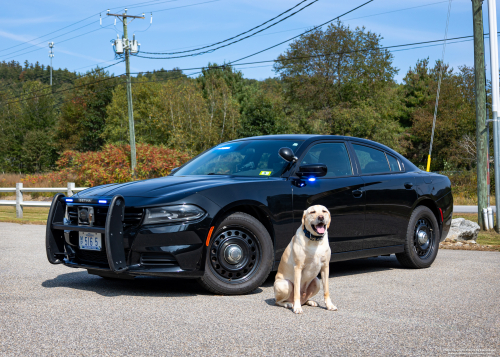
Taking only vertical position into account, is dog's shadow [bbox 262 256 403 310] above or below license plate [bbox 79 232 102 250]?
below

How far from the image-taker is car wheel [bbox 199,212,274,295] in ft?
17.6

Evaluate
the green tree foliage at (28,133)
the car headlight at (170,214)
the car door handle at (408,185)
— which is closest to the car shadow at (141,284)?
the car headlight at (170,214)

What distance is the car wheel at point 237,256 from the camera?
536cm

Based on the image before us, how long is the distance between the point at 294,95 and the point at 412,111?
1406cm

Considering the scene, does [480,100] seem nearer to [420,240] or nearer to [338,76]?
[420,240]

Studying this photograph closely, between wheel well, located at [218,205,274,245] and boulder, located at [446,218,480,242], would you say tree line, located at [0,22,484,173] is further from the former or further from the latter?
wheel well, located at [218,205,274,245]

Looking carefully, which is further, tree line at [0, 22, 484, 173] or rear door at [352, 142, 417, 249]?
tree line at [0, 22, 484, 173]

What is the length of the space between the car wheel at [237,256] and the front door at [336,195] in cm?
57

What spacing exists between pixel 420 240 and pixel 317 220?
3.29 m

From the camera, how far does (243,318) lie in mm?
4547

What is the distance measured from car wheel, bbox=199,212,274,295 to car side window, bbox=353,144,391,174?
1.98 meters

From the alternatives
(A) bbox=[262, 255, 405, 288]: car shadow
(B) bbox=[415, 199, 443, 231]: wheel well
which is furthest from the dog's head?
(B) bbox=[415, 199, 443, 231]: wheel well

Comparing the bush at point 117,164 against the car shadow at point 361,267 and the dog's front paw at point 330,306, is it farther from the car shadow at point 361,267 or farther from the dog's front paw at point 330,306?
the dog's front paw at point 330,306

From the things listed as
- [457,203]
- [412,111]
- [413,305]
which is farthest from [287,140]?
[412,111]
